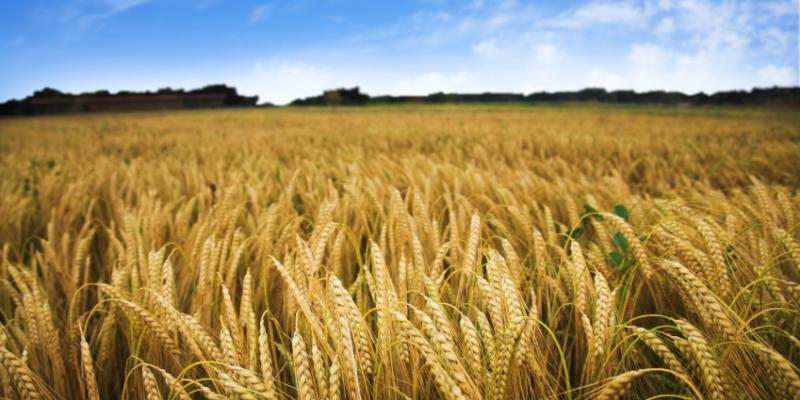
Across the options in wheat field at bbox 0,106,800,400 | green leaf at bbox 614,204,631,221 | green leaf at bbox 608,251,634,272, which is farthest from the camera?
green leaf at bbox 614,204,631,221

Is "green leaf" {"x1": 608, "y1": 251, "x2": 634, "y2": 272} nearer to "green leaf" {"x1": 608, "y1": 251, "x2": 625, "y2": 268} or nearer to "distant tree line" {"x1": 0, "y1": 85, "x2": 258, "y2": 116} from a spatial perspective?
"green leaf" {"x1": 608, "y1": 251, "x2": 625, "y2": 268}

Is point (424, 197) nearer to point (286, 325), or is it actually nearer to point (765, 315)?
point (286, 325)

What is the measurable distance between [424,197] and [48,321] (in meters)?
1.27

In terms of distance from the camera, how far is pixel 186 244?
1255mm

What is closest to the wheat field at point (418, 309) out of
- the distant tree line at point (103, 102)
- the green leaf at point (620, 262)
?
the green leaf at point (620, 262)

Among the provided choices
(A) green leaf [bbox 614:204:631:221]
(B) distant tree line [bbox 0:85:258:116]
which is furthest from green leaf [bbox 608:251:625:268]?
(B) distant tree line [bbox 0:85:258:116]

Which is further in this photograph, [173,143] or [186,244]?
[173,143]

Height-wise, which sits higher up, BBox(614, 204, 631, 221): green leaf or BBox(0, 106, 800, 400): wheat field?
BBox(614, 204, 631, 221): green leaf

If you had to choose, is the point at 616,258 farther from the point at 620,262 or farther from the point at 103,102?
the point at 103,102

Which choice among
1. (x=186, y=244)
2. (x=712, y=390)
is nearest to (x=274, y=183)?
(x=186, y=244)

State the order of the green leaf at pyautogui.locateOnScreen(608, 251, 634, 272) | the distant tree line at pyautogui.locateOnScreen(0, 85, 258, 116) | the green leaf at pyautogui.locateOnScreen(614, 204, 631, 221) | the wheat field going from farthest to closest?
the distant tree line at pyautogui.locateOnScreen(0, 85, 258, 116), the green leaf at pyautogui.locateOnScreen(614, 204, 631, 221), the green leaf at pyautogui.locateOnScreen(608, 251, 634, 272), the wheat field

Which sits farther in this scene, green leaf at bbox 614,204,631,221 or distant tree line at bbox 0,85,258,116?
distant tree line at bbox 0,85,258,116

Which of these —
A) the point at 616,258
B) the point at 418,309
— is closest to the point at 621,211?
the point at 616,258

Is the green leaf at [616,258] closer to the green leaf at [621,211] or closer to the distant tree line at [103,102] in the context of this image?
the green leaf at [621,211]
